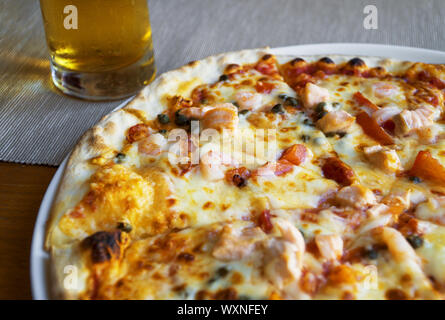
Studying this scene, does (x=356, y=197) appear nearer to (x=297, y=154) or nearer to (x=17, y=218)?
(x=297, y=154)

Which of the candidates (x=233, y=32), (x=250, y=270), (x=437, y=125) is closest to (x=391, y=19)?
(x=233, y=32)

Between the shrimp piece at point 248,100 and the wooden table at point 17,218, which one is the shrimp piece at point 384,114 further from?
the wooden table at point 17,218

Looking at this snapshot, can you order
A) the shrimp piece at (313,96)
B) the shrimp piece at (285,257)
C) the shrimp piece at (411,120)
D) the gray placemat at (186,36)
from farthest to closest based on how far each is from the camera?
the gray placemat at (186,36)
the shrimp piece at (313,96)
the shrimp piece at (411,120)
the shrimp piece at (285,257)

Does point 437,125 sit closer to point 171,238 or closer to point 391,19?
point 171,238

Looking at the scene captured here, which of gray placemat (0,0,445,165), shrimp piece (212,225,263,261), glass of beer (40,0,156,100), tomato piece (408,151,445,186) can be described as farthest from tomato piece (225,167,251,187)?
glass of beer (40,0,156,100)

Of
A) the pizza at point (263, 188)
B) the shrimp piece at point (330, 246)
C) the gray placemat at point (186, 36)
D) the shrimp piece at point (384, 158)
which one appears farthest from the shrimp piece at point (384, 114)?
the gray placemat at point (186, 36)

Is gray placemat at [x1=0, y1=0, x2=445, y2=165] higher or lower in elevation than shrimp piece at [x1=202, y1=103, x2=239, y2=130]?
lower

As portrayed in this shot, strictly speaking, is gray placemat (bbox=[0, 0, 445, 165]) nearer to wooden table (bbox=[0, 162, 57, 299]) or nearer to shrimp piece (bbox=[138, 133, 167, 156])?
wooden table (bbox=[0, 162, 57, 299])
